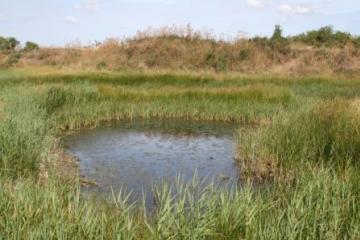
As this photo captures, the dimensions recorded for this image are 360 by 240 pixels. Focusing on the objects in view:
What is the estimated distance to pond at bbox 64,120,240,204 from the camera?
8.87 m

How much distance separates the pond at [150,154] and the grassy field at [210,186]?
50cm

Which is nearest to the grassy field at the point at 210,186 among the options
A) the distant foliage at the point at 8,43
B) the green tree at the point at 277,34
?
the green tree at the point at 277,34

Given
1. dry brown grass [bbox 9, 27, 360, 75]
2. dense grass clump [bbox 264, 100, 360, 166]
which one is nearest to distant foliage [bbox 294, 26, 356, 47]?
dry brown grass [bbox 9, 27, 360, 75]

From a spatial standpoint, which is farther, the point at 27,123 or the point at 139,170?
the point at 139,170

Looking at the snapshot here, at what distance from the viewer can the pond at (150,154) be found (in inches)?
349

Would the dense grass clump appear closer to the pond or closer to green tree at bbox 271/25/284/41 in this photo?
the pond

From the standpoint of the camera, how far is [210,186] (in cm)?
530

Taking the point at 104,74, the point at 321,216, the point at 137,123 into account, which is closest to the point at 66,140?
the point at 137,123

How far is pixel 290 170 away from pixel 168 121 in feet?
25.4

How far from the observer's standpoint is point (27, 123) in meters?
9.01

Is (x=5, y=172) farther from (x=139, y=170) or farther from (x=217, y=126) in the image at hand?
(x=217, y=126)

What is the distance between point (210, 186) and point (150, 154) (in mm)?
6156

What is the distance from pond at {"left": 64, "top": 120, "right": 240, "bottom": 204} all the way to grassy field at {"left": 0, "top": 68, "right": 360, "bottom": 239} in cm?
50

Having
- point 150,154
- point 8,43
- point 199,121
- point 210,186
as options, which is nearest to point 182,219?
point 210,186
